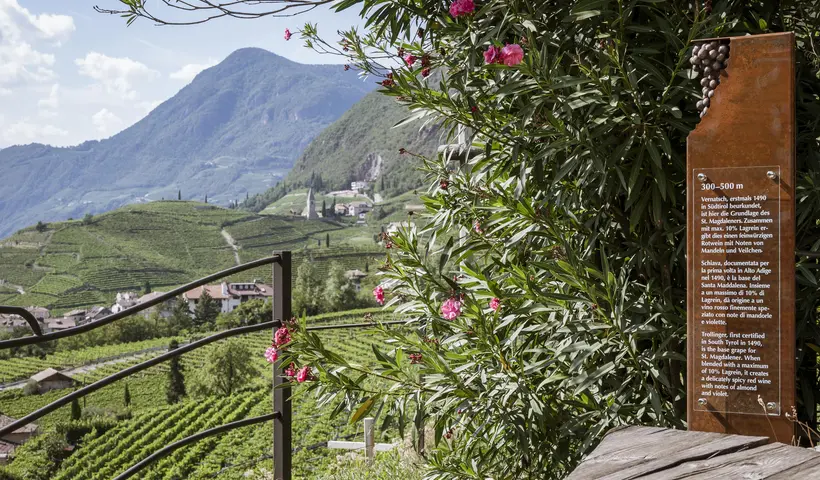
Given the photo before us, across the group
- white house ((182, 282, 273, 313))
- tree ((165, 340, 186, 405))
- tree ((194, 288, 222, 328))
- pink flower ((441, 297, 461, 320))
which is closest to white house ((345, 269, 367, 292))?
white house ((182, 282, 273, 313))

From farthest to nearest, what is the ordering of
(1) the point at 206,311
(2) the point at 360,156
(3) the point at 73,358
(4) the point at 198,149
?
(4) the point at 198,149 → (2) the point at 360,156 → (3) the point at 73,358 → (1) the point at 206,311

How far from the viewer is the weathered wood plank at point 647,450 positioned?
994mm

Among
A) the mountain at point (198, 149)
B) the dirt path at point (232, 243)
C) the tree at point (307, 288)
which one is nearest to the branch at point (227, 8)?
the tree at point (307, 288)

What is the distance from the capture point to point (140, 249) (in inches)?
1337

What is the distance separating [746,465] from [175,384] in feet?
89.2

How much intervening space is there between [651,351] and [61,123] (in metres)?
122

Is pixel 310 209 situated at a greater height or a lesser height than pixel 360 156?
lesser

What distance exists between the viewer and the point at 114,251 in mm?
33656

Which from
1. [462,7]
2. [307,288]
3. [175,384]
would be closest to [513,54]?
[462,7]

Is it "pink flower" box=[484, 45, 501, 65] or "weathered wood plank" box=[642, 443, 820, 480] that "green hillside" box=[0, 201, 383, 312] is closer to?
"pink flower" box=[484, 45, 501, 65]

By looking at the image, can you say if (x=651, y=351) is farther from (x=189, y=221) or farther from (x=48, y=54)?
(x=48, y=54)

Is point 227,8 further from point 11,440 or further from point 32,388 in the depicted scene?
point 32,388

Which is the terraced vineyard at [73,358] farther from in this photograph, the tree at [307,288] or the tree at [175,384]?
the tree at [307,288]

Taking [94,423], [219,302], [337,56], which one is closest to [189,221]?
[219,302]
